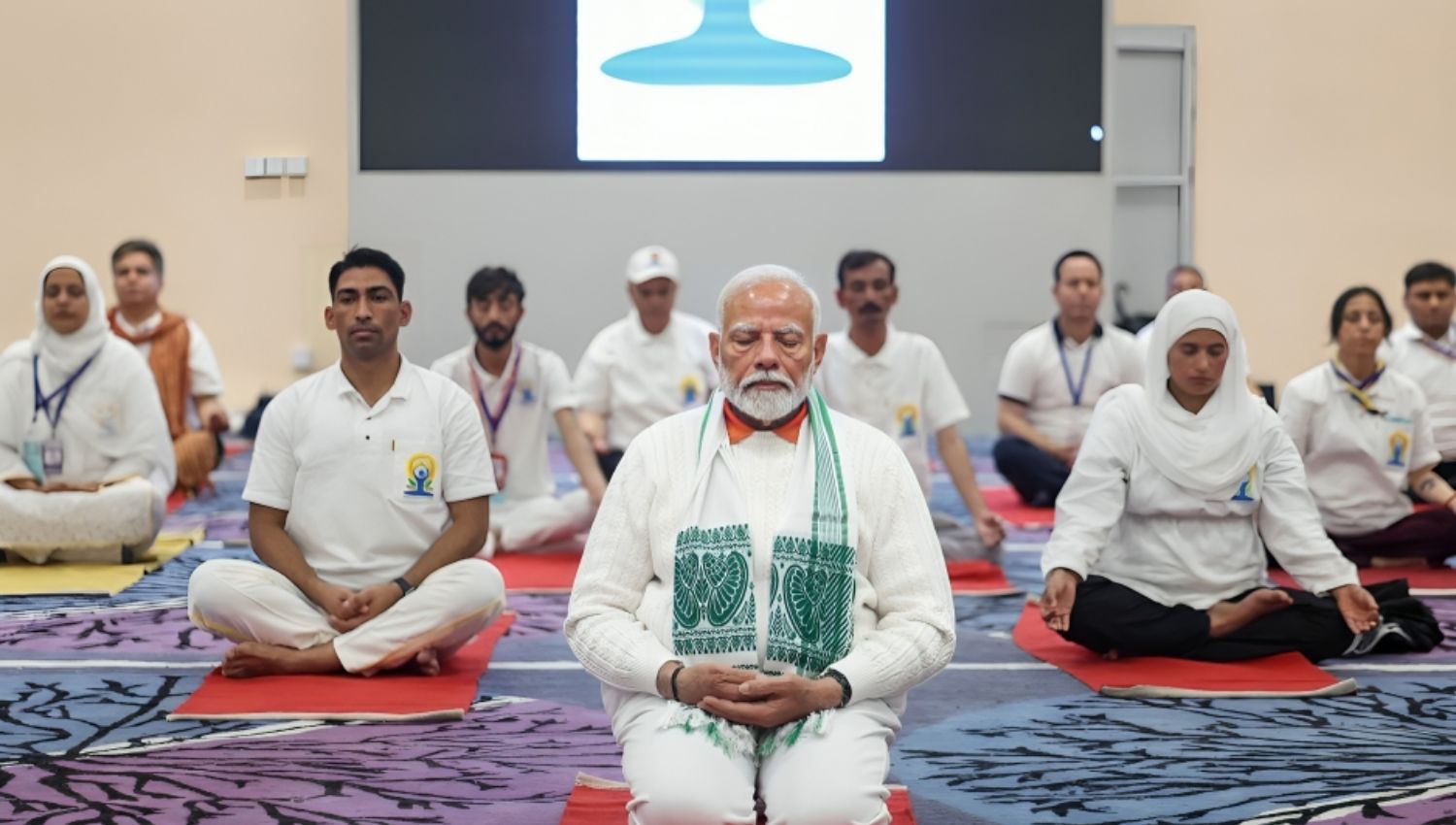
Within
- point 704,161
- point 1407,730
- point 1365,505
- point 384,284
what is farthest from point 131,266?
point 1407,730

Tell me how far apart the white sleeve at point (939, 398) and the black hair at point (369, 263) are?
2381 millimetres

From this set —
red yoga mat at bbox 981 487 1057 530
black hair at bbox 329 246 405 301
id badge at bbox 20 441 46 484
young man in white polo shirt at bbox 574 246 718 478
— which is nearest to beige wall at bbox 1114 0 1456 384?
red yoga mat at bbox 981 487 1057 530

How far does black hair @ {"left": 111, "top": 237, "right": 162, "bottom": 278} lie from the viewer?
721 cm

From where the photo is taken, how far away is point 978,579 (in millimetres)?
5586

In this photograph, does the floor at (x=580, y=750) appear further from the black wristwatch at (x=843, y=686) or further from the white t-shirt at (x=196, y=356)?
the white t-shirt at (x=196, y=356)

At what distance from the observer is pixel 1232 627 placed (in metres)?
4.21

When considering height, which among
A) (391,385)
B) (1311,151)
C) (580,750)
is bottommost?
(580,750)

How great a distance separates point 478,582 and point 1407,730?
2.06 metres

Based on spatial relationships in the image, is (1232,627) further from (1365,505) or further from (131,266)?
(131,266)

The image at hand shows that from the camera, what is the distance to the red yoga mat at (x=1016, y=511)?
268 inches

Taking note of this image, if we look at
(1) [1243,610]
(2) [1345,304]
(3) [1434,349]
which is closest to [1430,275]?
(3) [1434,349]

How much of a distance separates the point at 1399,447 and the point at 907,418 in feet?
5.30

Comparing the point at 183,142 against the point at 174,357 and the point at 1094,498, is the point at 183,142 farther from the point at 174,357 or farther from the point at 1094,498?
the point at 1094,498

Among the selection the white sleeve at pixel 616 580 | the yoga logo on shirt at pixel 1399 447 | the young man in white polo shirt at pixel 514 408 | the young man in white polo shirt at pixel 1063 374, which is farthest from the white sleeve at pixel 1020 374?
the white sleeve at pixel 616 580
